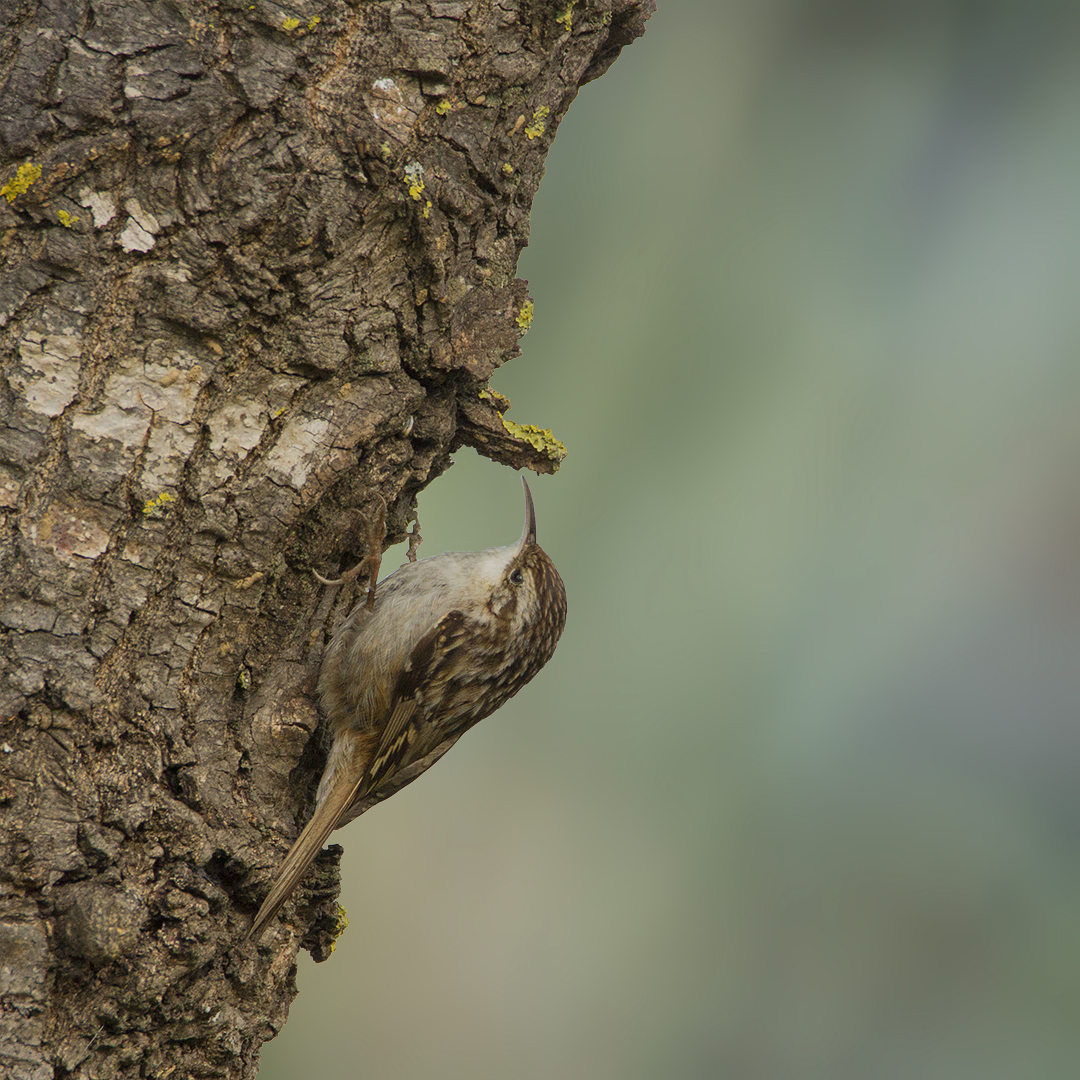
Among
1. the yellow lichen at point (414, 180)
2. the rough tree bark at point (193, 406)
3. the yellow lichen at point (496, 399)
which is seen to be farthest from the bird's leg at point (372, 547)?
the yellow lichen at point (414, 180)

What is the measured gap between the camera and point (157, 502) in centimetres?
151

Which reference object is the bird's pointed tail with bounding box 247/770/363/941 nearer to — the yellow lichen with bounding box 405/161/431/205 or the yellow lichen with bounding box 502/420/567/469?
the yellow lichen with bounding box 502/420/567/469

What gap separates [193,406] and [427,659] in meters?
0.85

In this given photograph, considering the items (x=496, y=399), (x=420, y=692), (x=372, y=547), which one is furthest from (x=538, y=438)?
(x=420, y=692)

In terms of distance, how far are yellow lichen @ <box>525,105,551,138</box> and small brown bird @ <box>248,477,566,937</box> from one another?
865 mm

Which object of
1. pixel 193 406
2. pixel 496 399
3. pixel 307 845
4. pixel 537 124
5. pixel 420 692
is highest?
pixel 537 124

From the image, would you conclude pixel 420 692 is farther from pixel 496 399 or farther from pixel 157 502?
pixel 157 502

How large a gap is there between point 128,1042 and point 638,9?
83.2 inches

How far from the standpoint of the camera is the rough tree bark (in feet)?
4.61

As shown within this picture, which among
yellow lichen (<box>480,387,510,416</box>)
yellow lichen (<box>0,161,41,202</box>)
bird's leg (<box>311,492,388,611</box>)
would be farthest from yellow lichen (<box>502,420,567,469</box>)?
yellow lichen (<box>0,161,41,202</box>)

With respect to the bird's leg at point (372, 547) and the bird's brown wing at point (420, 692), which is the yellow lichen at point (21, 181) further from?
the bird's brown wing at point (420, 692)

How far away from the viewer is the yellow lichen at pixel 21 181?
54.8 inches

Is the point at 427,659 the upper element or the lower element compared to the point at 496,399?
lower

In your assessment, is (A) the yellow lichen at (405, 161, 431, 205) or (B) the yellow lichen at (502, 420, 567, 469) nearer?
(A) the yellow lichen at (405, 161, 431, 205)
